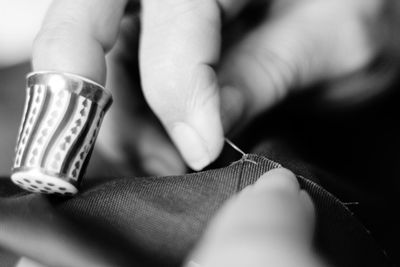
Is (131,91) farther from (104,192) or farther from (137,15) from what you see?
(104,192)

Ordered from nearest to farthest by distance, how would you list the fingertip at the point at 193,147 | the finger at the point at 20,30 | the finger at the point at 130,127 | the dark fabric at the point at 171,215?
the dark fabric at the point at 171,215, the fingertip at the point at 193,147, the finger at the point at 130,127, the finger at the point at 20,30

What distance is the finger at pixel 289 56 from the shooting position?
608 mm

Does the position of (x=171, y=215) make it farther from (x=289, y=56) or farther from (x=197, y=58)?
(x=289, y=56)

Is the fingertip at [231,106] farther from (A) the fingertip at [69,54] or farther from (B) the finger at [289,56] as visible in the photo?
(A) the fingertip at [69,54]

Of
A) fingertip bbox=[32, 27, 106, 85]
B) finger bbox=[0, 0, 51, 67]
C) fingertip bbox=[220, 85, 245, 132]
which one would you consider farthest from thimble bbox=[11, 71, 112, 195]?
finger bbox=[0, 0, 51, 67]

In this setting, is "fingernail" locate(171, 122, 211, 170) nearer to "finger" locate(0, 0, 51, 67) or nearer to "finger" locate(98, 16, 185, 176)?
"finger" locate(98, 16, 185, 176)

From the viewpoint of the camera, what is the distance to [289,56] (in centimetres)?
65

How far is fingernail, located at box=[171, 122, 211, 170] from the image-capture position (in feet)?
1.74

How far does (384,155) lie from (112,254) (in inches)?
16.2

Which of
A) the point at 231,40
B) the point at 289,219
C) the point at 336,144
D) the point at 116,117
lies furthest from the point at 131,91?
the point at 289,219

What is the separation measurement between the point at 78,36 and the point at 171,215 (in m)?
0.20

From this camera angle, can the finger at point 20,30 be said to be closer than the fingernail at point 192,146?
No

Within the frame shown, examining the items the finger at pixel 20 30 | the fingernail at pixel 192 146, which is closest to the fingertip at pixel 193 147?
the fingernail at pixel 192 146

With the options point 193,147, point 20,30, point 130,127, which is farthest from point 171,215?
point 20,30
